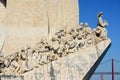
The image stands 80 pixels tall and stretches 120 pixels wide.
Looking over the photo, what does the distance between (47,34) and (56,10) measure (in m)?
0.96

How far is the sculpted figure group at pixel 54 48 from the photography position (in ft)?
42.6

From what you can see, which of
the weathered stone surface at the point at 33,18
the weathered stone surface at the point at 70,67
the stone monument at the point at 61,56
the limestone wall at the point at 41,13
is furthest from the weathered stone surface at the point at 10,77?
the limestone wall at the point at 41,13

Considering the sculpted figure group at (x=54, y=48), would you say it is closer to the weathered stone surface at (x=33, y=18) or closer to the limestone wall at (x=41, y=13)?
the weathered stone surface at (x=33, y=18)

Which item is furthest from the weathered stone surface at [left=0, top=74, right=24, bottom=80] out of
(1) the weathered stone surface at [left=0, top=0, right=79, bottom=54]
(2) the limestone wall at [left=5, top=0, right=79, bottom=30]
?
(2) the limestone wall at [left=5, top=0, right=79, bottom=30]

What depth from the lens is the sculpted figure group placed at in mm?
12977

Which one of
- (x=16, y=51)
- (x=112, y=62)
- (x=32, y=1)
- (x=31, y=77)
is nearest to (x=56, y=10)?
(x=32, y=1)

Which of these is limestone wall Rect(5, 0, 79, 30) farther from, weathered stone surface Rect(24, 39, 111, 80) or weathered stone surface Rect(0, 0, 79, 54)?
weathered stone surface Rect(24, 39, 111, 80)

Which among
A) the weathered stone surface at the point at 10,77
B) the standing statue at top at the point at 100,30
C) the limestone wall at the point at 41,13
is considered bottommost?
the weathered stone surface at the point at 10,77

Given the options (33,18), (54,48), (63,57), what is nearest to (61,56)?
(63,57)

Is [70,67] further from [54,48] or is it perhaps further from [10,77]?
[10,77]

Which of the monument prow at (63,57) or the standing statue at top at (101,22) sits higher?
the standing statue at top at (101,22)

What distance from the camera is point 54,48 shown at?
1305cm

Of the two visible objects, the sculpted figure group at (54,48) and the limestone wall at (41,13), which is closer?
the sculpted figure group at (54,48)

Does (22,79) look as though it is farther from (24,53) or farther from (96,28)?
(96,28)
